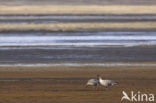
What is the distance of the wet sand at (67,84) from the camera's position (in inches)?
517

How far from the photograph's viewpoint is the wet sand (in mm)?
13125

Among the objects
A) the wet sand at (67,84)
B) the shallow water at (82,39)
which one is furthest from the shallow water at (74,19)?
the wet sand at (67,84)

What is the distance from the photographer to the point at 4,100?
42.5 ft

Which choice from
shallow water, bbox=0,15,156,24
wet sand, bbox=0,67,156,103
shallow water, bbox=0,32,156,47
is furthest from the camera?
shallow water, bbox=0,15,156,24

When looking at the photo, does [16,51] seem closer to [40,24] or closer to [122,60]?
[122,60]

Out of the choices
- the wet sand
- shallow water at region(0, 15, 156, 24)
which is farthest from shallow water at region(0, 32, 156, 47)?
shallow water at region(0, 15, 156, 24)

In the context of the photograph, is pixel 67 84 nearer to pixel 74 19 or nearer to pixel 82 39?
pixel 82 39

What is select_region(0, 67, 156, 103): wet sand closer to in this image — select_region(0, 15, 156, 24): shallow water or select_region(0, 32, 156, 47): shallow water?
select_region(0, 32, 156, 47): shallow water

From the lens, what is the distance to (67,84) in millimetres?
14711

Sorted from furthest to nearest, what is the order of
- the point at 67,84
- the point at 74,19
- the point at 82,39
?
the point at 74,19
the point at 82,39
the point at 67,84

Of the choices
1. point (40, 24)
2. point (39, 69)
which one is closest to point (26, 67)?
point (39, 69)

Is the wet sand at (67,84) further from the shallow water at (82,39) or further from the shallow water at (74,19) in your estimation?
the shallow water at (74,19)

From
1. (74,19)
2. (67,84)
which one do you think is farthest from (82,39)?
(74,19)

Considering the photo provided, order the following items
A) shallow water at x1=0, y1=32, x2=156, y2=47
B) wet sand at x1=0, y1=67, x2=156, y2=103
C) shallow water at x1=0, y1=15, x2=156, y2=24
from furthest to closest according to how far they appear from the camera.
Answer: shallow water at x1=0, y1=15, x2=156, y2=24, shallow water at x1=0, y1=32, x2=156, y2=47, wet sand at x1=0, y1=67, x2=156, y2=103
